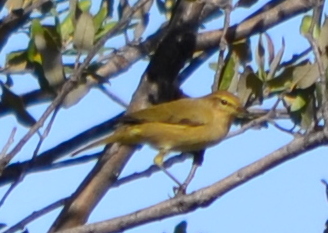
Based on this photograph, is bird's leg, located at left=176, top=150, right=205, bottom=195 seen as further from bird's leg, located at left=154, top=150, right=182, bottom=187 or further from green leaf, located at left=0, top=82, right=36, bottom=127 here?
green leaf, located at left=0, top=82, right=36, bottom=127

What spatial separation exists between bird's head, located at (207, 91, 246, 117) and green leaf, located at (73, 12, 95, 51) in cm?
69

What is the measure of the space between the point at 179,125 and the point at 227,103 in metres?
0.72

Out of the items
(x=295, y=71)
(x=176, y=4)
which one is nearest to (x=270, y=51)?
(x=295, y=71)

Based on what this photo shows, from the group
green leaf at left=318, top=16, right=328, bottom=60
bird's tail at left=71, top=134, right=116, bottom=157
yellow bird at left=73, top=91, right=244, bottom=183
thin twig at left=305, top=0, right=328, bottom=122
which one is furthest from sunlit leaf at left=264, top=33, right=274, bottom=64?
bird's tail at left=71, top=134, right=116, bottom=157

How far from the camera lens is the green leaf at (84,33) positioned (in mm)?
3539

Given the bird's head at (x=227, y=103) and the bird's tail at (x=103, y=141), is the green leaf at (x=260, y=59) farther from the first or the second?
the bird's tail at (x=103, y=141)

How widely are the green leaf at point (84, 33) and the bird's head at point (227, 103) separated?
69 cm

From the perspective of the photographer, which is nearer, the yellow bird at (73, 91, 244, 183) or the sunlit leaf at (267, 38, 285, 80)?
the sunlit leaf at (267, 38, 285, 80)

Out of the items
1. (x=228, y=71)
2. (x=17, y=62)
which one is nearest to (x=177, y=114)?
(x=228, y=71)

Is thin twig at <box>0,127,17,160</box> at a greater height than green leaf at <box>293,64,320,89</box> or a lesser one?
lesser

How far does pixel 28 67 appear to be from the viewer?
12.5ft

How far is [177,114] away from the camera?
5.23m

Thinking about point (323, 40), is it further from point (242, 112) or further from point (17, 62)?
point (17, 62)

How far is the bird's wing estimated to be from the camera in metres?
4.50
